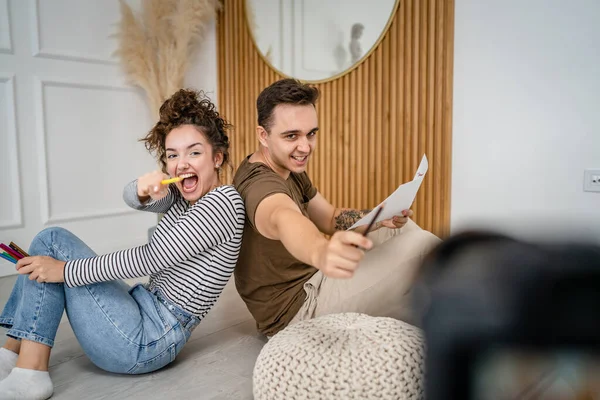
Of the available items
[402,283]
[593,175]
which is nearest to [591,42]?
[593,175]

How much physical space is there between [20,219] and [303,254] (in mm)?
2457

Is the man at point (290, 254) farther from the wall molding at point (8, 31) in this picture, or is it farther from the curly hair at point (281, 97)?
the wall molding at point (8, 31)

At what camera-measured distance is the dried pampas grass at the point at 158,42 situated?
3.35 meters

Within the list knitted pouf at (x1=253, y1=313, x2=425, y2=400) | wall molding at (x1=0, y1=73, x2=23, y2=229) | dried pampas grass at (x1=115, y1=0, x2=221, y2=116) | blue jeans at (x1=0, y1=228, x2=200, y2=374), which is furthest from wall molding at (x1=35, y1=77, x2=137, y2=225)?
knitted pouf at (x1=253, y1=313, x2=425, y2=400)

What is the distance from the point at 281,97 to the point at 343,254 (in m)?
0.93

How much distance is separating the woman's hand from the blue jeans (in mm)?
258

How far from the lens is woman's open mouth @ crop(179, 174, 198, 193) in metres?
1.68

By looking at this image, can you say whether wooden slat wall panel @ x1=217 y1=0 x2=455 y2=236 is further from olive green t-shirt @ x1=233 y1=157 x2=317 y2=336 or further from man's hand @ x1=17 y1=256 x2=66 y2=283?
man's hand @ x1=17 y1=256 x2=66 y2=283

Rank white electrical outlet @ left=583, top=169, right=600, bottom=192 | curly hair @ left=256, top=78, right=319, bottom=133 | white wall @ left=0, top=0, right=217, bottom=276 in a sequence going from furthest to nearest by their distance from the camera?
white wall @ left=0, top=0, right=217, bottom=276, white electrical outlet @ left=583, top=169, right=600, bottom=192, curly hair @ left=256, top=78, right=319, bottom=133

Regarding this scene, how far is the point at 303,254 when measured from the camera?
114cm

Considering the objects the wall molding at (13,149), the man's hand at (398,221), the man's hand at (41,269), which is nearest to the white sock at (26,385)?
the man's hand at (41,269)

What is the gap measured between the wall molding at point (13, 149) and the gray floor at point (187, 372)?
110 cm

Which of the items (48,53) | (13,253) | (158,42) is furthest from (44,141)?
(13,253)

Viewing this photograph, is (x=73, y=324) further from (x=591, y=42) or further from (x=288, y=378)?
(x=591, y=42)
